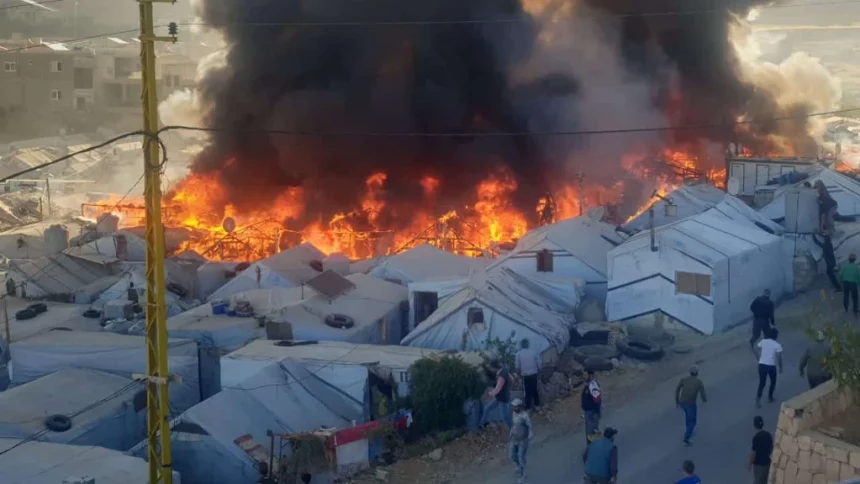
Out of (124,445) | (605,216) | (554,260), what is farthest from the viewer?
(605,216)

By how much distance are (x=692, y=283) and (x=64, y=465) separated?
943 cm

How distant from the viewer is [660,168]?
30484 millimetres

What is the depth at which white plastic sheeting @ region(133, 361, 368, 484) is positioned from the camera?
12.8 meters

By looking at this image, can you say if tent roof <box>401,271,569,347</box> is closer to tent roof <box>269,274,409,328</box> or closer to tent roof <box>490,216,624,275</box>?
tent roof <box>269,274,409,328</box>

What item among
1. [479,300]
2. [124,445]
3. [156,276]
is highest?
[156,276]

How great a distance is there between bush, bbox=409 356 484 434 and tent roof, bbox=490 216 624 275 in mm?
5763

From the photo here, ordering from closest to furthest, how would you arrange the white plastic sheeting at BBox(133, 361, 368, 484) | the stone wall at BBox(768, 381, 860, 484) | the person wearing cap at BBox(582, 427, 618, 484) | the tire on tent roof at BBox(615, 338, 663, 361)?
the stone wall at BBox(768, 381, 860, 484) < the person wearing cap at BBox(582, 427, 618, 484) < the white plastic sheeting at BBox(133, 361, 368, 484) < the tire on tent roof at BBox(615, 338, 663, 361)

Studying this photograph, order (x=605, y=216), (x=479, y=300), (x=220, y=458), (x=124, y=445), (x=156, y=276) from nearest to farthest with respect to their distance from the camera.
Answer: (x=156, y=276)
(x=220, y=458)
(x=124, y=445)
(x=479, y=300)
(x=605, y=216)

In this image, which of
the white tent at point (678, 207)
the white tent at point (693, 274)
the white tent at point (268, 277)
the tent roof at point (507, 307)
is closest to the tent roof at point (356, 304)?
the tent roof at point (507, 307)

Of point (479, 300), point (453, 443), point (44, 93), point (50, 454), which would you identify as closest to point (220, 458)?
point (50, 454)

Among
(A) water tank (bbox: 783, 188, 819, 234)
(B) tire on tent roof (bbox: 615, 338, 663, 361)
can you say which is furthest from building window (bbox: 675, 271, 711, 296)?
(A) water tank (bbox: 783, 188, 819, 234)

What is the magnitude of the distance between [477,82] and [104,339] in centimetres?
1764

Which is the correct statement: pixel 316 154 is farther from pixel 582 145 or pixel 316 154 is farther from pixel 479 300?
pixel 479 300

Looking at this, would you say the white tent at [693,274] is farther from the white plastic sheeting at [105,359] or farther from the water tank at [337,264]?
the water tank at [337,264]
